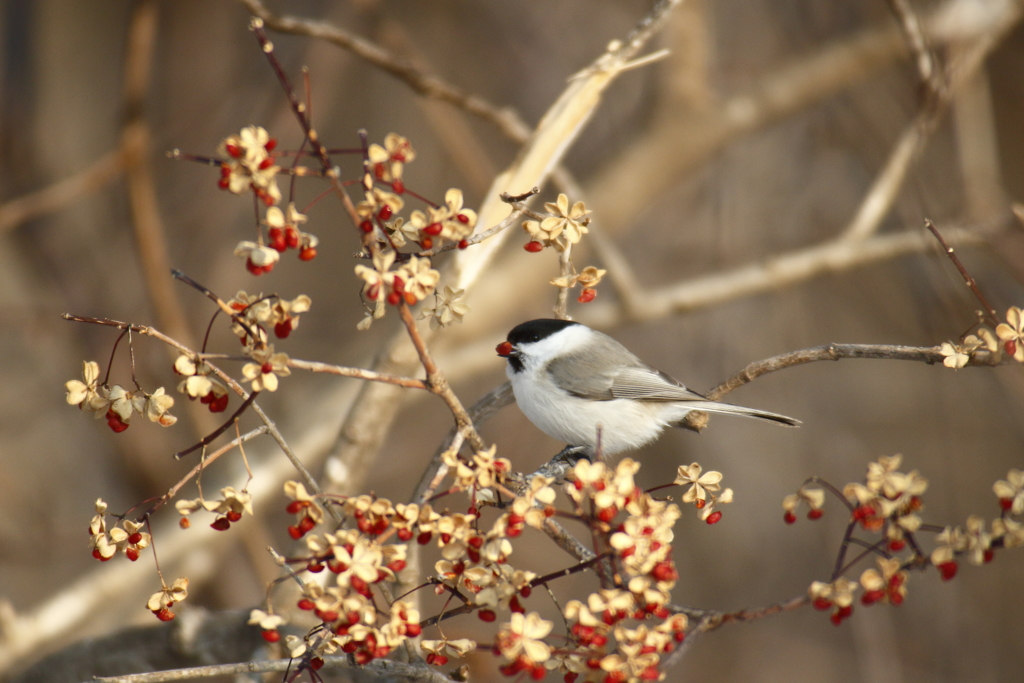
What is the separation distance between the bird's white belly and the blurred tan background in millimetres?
1075

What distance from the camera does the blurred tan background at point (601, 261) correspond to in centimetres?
368

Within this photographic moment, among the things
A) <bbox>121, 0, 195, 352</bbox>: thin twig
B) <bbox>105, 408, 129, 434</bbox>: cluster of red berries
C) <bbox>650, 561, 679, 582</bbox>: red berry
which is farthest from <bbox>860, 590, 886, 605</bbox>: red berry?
<bbox>121, 0, 195, 352</bbox>: thin twig

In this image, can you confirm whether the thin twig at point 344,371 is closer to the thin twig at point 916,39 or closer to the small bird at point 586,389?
the small bird at point 586,389

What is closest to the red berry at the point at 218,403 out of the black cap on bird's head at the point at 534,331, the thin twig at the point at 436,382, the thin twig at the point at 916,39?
the thin twig at the point at 436,382

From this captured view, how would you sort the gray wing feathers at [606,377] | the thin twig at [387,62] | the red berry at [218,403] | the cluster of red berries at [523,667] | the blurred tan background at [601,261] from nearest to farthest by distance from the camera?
the cluster of red berries at [523,667], the red berry at [218,403], the thin twig at [387,62], the gray wing feathers at [606,377], the blurred tan background at [601,261]


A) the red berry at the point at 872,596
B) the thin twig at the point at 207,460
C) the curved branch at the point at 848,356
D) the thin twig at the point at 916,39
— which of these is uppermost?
the thin twig at the point at 916,39

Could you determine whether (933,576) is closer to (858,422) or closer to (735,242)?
(858,422)

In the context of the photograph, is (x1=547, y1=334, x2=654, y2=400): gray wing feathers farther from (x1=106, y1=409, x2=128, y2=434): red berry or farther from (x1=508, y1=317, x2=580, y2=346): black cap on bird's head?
(x1=106, y1=409, x2=128, y2=434): red berry

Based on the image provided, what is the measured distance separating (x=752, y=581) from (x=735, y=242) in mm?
2300

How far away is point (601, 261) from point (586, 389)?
4.47 ft

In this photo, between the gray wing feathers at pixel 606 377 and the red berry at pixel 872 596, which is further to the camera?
the gray wing feathers at pixel 606 377

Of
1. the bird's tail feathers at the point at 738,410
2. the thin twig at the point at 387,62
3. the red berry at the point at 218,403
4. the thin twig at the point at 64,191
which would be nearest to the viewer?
the red berry at the point at 218,403

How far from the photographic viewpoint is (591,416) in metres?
2.26

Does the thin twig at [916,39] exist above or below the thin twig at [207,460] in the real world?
above
